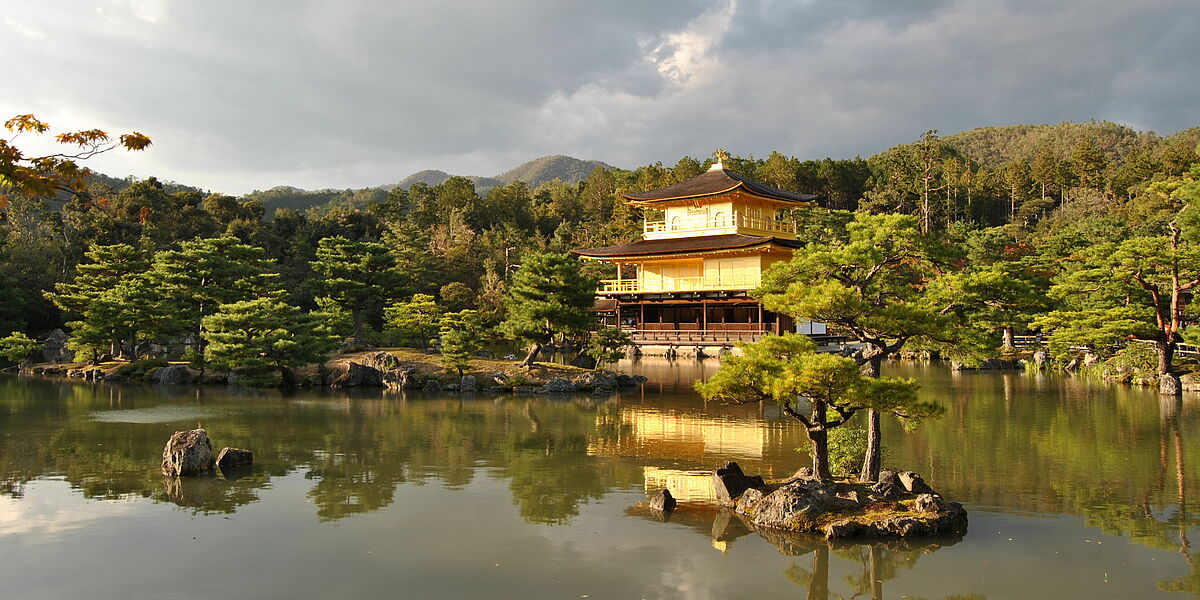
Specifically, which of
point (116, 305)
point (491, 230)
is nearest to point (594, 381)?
point (116, 305)

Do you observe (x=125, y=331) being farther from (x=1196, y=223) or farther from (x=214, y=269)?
(x=1196, y=223)

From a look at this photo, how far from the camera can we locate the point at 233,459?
1283 centimetres

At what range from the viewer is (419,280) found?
143 ft

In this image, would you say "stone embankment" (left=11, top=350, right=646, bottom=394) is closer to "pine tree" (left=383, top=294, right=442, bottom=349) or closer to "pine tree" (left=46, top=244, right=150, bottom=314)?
"pine tree" (left=383, top=294, right=442, bottom=349)

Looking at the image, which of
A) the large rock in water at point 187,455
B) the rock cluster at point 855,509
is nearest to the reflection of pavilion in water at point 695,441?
the rock cluster at point 855,509

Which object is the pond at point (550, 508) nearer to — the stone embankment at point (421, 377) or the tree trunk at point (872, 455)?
the tree trunk at point (872, 455)

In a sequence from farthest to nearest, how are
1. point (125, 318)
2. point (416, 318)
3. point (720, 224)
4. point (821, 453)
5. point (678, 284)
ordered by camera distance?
point (720, 224) < point (678, 284) < point (416, 318) < point (125, 318) < point (821, 453)

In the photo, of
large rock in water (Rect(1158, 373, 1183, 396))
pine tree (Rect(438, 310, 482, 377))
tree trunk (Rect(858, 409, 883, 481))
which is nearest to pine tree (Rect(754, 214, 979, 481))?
tree trunk (Rect(858, 409, 883, 481))

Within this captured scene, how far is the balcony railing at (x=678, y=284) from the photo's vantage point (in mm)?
33781

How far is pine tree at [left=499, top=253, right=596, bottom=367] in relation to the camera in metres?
23.7

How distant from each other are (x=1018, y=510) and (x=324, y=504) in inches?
344

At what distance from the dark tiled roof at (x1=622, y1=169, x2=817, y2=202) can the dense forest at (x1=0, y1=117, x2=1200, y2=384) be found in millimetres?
7399

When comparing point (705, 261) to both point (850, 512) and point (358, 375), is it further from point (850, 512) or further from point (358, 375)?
point (850, 512)

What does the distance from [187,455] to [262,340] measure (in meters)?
11.8
